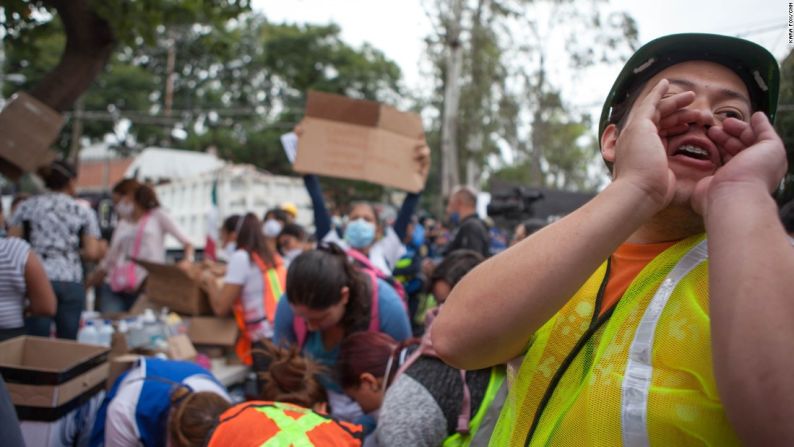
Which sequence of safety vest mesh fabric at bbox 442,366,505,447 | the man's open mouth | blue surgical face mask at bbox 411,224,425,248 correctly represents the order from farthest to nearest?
blue surgical face mask at bbox 411,224,425,248, safety vest mesh fabric at bbox 442,366,505,447, the man's open mouth

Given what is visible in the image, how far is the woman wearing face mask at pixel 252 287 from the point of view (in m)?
4.32

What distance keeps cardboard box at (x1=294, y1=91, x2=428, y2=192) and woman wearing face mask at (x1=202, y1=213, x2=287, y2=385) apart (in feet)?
2.48

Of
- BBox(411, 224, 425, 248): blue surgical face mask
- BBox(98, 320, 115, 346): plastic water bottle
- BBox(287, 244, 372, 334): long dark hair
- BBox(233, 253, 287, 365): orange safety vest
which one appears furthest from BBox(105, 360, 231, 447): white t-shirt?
BBox(411, 224, 425, 248): blue surgical face mask

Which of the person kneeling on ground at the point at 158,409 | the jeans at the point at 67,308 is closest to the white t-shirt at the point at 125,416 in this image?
the person kneeling on ground at the point at 158,409

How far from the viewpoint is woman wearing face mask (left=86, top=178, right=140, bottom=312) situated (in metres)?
5.63

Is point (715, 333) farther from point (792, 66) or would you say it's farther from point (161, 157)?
point (161, 157)

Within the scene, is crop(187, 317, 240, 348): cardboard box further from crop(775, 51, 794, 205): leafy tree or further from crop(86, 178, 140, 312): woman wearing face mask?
crop(775, 51, 794, 205): leafy tree

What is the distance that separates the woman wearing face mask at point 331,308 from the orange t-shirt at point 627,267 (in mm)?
1763

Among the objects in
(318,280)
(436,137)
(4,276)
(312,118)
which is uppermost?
(436,137)

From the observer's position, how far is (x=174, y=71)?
33.9 m

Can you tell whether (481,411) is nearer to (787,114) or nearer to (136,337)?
(136,337)

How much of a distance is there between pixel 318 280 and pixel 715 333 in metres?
2.05

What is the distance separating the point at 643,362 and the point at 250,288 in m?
3.73

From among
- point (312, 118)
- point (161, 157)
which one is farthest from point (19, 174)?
point (161, 157)
